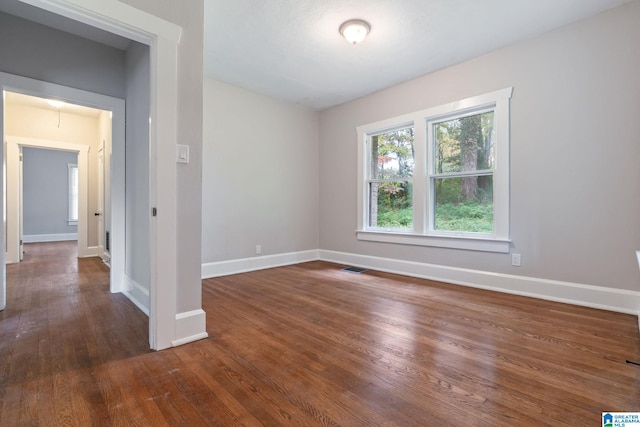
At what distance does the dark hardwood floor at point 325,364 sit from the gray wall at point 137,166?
18.3 inches

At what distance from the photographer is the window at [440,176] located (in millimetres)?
3277

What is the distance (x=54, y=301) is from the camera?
9.50 ft

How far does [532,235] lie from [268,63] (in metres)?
3.51

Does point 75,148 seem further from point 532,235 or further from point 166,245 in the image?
point 532,235

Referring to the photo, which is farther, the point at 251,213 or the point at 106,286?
the point at 251,213

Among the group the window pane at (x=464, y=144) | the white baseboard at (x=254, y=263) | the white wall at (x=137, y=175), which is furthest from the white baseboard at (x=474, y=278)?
the window pane at (x=464, y=144)

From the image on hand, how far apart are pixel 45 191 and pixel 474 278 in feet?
34.2

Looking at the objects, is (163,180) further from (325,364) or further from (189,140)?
(325,364)

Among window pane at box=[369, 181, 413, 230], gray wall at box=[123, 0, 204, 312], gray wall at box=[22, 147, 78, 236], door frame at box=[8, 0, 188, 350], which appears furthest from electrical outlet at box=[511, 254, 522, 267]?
gray wall at box=[22, 147, 78, 236]

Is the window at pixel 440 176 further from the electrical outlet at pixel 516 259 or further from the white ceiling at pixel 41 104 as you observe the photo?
the white ceiling at pixel 41 104

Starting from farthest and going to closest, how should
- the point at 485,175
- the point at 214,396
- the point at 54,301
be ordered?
the point at 485,175 < the point at 54,301 < the point at 214,396

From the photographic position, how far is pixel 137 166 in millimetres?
2889

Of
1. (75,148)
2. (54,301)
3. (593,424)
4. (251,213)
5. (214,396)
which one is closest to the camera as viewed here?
(593,424)

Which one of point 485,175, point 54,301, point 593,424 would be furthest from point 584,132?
point 54,301
